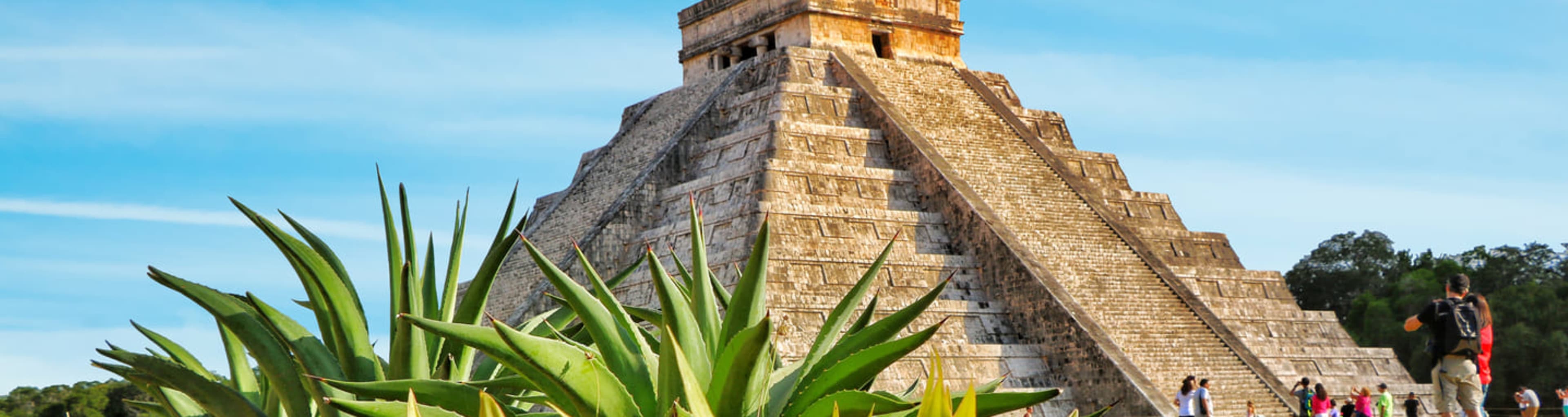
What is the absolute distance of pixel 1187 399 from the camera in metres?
13.1

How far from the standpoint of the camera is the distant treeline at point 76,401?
28.8 meters

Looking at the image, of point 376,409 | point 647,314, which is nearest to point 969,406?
point 376,409

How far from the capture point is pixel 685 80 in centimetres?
2245

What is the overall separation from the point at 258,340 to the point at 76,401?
1133 inches

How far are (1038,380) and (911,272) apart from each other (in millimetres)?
1631

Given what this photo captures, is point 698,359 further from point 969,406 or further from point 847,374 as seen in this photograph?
point 969,406

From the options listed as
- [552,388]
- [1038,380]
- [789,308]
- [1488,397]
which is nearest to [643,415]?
[552,388]

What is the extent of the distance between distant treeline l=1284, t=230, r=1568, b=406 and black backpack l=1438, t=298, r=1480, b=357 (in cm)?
1953

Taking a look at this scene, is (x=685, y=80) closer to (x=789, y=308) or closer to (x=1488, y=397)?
(x=789, y=308)

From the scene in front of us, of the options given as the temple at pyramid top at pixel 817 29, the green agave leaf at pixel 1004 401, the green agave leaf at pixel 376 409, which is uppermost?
the temple at pyramid top at pixel 817 29

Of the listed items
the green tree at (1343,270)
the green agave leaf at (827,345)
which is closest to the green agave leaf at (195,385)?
the green agave leaf at (827,345)

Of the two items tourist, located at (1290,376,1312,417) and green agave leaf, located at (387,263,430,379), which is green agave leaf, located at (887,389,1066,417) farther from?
tourist, located at (1290,376,1312,417)

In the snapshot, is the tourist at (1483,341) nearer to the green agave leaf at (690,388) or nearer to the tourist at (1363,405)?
the green agave leaf at (690,388)

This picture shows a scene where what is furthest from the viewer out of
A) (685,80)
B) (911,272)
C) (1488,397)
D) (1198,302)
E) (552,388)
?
(1488,397)
